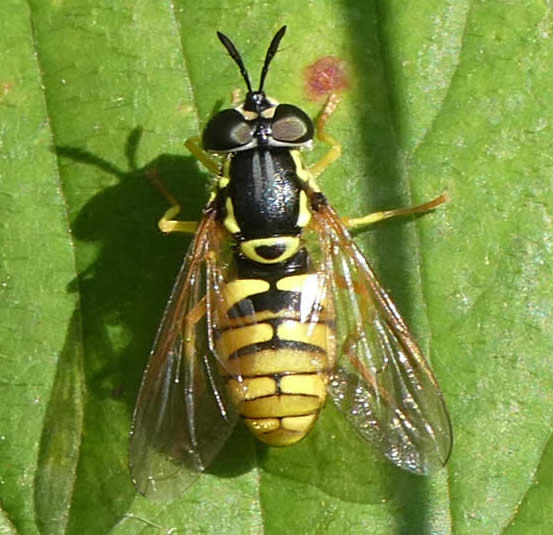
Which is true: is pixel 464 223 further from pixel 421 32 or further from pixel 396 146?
pixel 421 32

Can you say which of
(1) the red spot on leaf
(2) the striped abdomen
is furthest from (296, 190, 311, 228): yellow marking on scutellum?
(1) the red spot on leaf

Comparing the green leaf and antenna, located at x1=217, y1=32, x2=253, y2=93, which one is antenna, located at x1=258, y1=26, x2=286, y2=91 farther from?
the green leaf

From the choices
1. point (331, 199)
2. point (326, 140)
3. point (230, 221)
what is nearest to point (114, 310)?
point (230, 221)

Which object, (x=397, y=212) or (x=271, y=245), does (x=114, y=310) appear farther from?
(x=397, y=212)

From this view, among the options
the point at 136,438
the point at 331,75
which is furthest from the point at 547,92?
the point at 136,438

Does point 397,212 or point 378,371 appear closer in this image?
point 378,371

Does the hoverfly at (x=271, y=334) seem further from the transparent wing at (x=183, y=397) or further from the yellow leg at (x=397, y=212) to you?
the yellow leg at (x=397, y=212)

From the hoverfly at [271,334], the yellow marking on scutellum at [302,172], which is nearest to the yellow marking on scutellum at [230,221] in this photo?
the hoverfly at [271,334]

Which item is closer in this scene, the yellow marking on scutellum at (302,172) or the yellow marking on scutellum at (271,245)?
the yellow marking on scutellum at (271,245)
